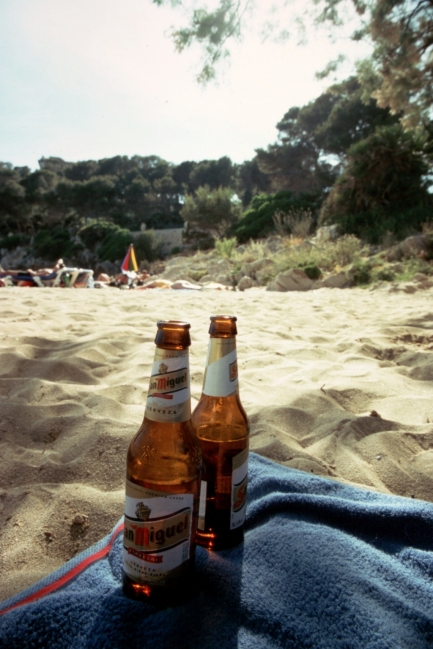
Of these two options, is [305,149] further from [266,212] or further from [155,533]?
[155,533]

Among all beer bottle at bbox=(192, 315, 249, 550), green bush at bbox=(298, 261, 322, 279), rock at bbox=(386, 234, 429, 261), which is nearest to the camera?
beer bottle at bbox=(192, 315, 249, 550)

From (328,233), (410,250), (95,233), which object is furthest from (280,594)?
(95,233)

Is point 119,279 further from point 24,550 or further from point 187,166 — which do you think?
point 187,166

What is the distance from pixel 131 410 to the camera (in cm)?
214

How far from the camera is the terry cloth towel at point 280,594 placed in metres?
0.78

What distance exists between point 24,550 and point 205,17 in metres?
9.92

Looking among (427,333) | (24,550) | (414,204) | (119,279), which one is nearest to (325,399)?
(24,550)

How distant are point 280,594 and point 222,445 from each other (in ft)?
1.09

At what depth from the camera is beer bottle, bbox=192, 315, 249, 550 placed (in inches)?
39.8

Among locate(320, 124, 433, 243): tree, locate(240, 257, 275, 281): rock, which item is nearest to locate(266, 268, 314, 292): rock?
locate(240, 257, 275, 281): rock

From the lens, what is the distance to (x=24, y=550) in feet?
4.11

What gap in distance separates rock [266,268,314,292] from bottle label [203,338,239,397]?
25.9 feet

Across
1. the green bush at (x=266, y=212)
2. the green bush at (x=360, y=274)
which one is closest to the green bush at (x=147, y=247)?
the green bush at (x=266, y=212)

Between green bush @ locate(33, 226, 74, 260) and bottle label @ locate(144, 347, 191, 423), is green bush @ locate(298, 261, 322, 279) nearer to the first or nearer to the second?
bottle label @ locate(144, 347, 191, 423)
